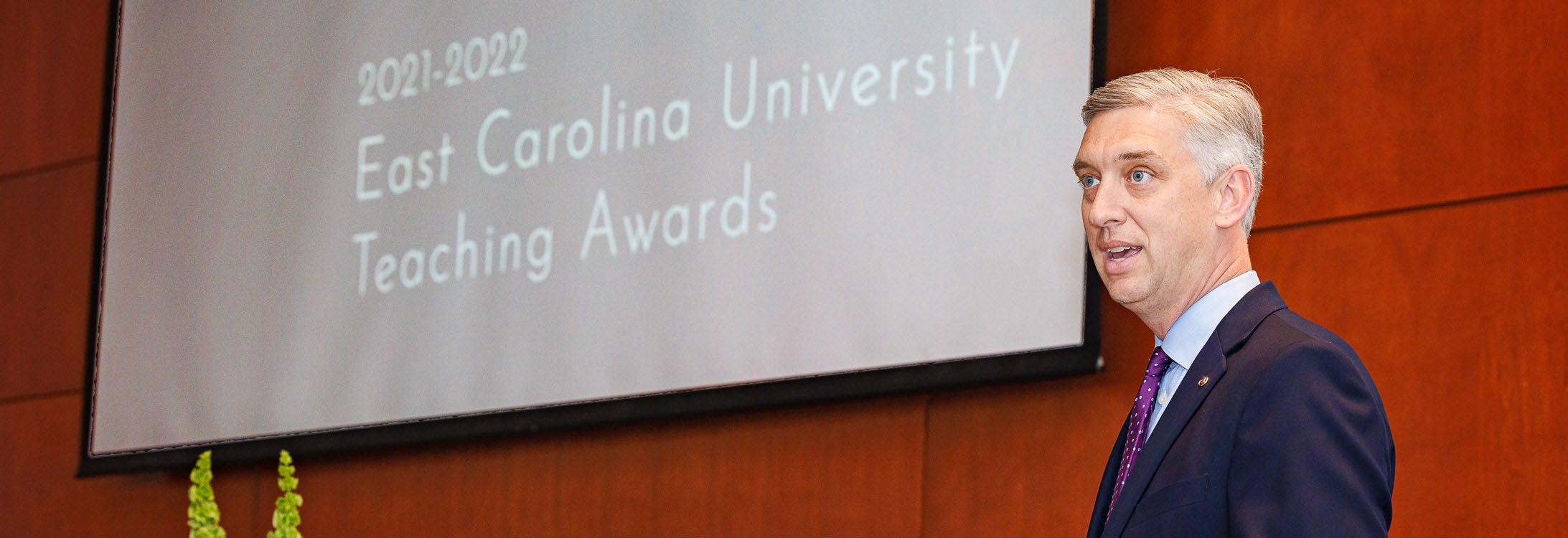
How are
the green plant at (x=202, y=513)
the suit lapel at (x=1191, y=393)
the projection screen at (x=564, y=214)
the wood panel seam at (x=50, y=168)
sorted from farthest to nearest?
the wood panel seam at (x=50, y=168), the projection screen at (x=564, y=214), the green plant at (x=202, y=513), the suit lapel at (x=1191, y=393)

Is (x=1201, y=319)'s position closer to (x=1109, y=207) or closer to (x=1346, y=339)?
(x=1109, y=207)

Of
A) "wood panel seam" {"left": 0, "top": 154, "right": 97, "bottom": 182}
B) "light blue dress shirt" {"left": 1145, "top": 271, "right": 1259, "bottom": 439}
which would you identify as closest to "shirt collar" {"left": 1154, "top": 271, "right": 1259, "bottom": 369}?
"light blue dress shirt" {"left": 1145, "top": 271, "right": 1259, "bottom": 439}

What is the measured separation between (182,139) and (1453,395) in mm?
3140

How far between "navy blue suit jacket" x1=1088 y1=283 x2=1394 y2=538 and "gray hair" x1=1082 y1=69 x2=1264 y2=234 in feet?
0.57

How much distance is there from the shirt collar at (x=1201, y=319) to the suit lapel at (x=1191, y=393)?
3 cm

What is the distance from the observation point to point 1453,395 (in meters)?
2.56

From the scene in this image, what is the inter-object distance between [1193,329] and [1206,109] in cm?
21

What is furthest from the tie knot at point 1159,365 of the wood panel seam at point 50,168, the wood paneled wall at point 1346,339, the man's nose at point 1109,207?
the wood panel seam at point 50,168

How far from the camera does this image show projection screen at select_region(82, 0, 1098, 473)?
3.04 metres

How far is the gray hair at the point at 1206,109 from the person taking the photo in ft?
5.53

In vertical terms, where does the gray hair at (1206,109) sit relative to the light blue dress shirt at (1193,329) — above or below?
above

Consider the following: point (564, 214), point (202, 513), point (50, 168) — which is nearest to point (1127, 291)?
point (202, 513)

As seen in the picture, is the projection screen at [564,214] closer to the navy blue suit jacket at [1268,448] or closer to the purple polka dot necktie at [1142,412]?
the purple polka dot necktie at [1142,412]

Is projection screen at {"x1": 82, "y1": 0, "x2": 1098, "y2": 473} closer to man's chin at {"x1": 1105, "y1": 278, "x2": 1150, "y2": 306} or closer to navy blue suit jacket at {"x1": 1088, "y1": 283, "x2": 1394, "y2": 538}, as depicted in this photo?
man's chin at {"x1": 1105, "y1": 278, "x2": 1150, "y2": 306}
